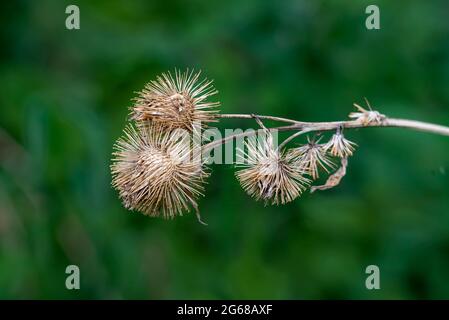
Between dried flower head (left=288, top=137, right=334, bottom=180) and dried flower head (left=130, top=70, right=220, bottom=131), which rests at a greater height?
dried flower head (left=130, top=70, right=220, bottom=131)

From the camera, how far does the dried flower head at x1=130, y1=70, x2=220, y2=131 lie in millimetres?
2986

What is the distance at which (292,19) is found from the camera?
5.84 metres

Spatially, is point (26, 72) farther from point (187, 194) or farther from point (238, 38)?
point (187, 194)

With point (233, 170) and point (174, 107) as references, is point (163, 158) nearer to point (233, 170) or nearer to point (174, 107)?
point (174, 107)

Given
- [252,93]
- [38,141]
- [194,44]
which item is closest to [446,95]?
[252,93]

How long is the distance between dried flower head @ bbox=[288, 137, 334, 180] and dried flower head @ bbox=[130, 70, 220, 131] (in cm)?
34

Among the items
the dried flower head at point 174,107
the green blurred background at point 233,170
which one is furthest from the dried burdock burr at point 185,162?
the green blurred background at point 233,170

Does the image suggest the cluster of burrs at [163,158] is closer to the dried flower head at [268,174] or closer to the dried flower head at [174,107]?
the dried flower head at [174,107]

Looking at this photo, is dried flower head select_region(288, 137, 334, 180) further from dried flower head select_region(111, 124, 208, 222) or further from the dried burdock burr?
dried flower head select_region(111, 124, 208, 222)

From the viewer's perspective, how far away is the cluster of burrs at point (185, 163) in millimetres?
2941

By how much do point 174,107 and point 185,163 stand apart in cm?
22

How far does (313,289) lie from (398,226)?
0.75m

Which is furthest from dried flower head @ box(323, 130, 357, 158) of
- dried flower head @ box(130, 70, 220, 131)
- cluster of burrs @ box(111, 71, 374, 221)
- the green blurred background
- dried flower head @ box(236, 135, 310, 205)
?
the green blurred background

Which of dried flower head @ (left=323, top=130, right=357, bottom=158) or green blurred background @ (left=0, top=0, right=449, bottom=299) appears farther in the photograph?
green blurred background @ (left=0, top=0, right=449, bottom=299)
